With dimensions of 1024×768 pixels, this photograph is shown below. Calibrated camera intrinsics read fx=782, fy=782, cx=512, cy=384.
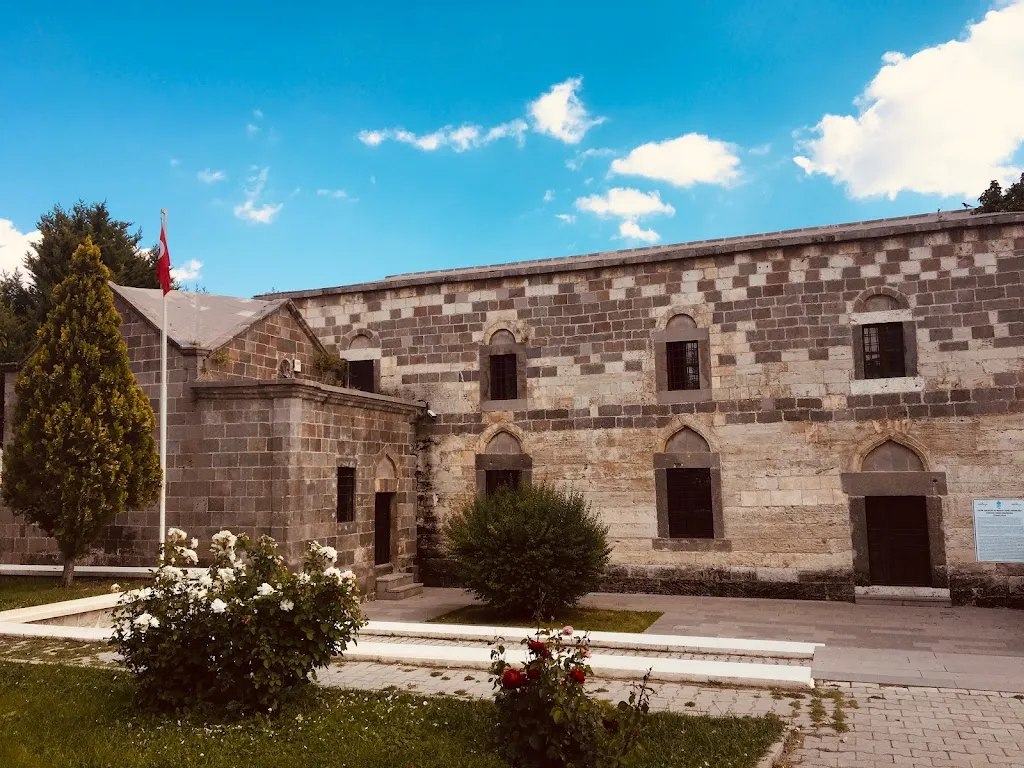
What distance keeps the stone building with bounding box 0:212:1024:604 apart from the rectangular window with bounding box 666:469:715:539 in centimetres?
4

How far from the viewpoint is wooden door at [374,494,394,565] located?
16125 millimetres

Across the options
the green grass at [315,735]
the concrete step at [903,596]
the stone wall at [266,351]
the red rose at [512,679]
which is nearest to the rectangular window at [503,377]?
the stone wall at [266,351]

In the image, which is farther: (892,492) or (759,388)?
(759,388)

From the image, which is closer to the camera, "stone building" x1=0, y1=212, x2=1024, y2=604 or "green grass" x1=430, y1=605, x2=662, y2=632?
"green grass" x1=430, y1=605, x2=662, y2=632

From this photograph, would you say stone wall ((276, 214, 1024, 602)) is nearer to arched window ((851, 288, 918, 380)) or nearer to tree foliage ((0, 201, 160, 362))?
arched window ((851, 288, 918, 380))

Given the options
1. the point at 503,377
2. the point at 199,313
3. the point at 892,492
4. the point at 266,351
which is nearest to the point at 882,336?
the point at 892,492

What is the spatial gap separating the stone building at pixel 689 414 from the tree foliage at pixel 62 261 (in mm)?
17450

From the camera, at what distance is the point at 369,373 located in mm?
18109

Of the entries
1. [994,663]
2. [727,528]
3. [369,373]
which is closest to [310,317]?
[369,373]

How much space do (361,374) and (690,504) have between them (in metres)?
7.98

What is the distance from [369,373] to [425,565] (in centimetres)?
456

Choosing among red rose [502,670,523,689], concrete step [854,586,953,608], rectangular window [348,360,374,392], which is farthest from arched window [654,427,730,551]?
red rose [502,670,523,689]

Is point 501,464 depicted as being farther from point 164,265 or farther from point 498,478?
point 164,265

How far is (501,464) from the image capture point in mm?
16781
